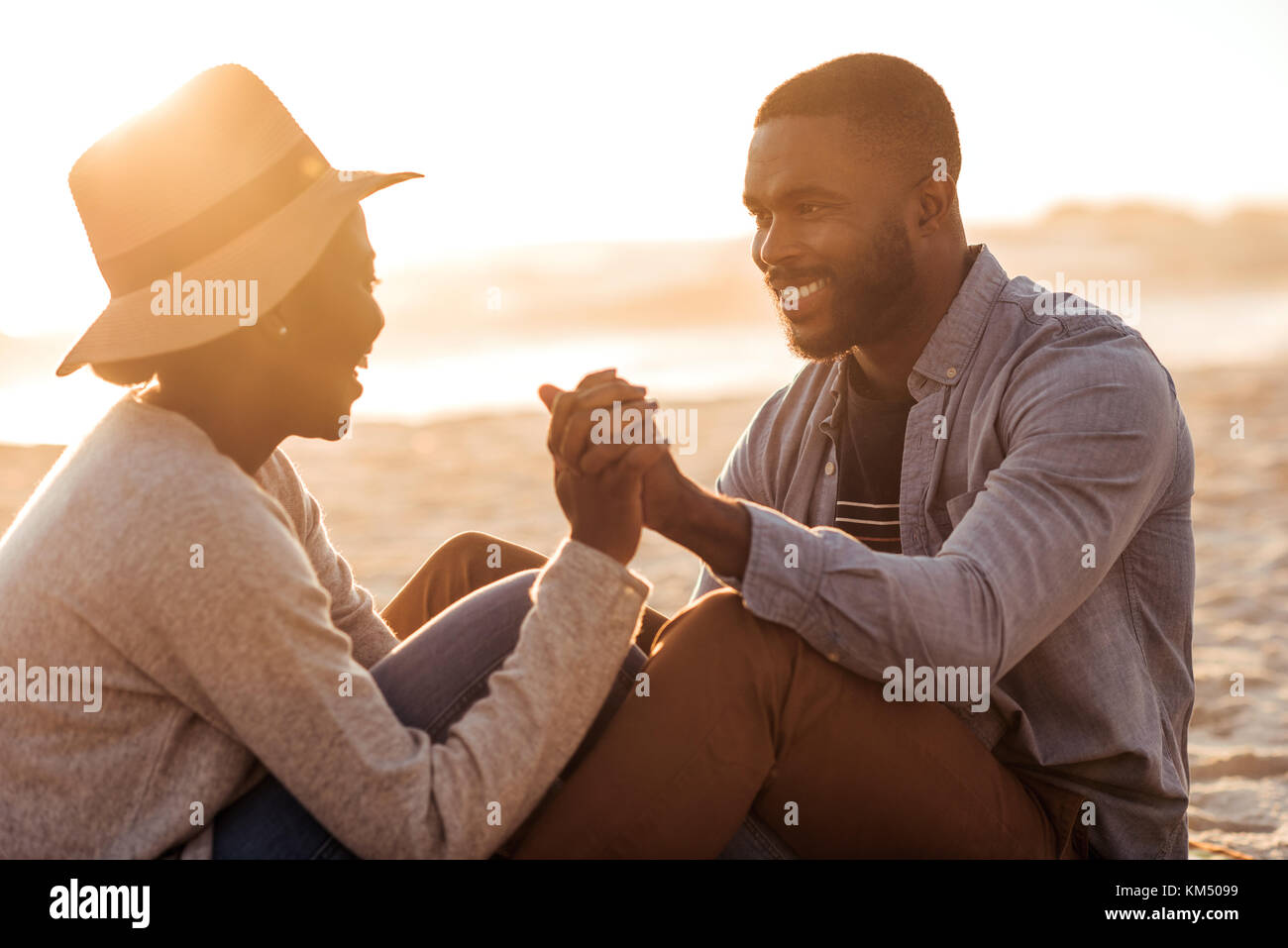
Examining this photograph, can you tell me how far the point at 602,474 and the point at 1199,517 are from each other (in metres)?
6.41

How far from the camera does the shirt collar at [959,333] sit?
9.19 feet

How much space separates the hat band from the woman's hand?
0.62m

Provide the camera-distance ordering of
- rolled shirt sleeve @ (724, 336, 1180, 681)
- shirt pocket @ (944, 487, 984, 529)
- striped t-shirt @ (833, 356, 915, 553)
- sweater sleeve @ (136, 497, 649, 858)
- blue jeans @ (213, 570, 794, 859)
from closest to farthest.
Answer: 1. sweater sleeve @ (136, 497, 649, 858)
2. blue jeans @ (213, 570, 794, 859)
3. rolled shirt sleeve @ (724, 336, 1180, 681)
4. shirt pocket @ (944, 487, 984, 529)
5. striped t-shirt @ (833, 356, 915, 553)

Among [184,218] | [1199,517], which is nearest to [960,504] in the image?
[184,218]

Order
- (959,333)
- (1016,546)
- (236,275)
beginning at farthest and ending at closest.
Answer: (959,333)
(1016,546)
(236,275)

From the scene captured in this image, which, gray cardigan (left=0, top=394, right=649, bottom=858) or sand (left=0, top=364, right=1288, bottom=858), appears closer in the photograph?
gray cardigan (left=0, top=394, right=649, bottom=858)

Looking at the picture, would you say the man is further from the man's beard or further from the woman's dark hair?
the woman's dark hair

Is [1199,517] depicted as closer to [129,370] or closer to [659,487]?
[659,487]

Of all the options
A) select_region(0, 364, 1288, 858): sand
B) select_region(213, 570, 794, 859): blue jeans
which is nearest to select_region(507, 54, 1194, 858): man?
select_region(213, 570, 794, 859): blue jeans

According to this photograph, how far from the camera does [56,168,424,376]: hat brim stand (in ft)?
6.43

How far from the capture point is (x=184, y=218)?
6.59 feet
